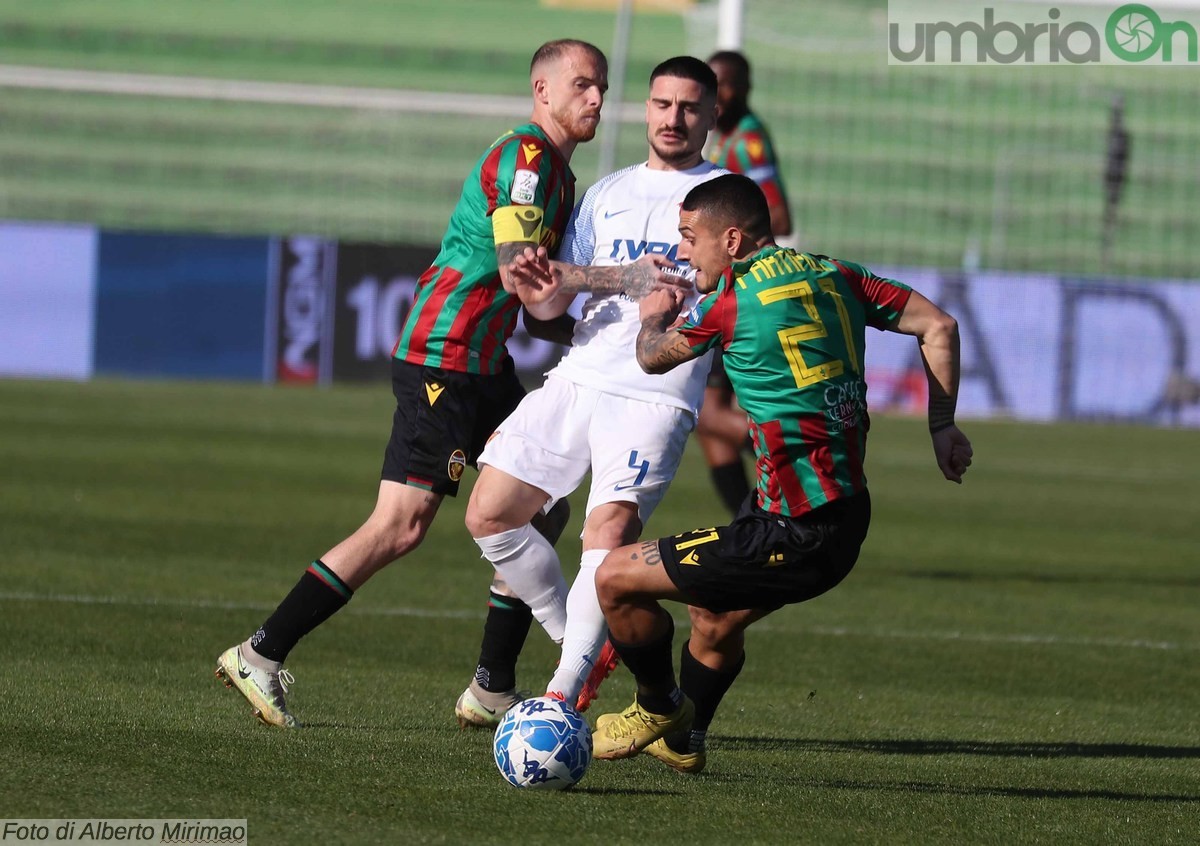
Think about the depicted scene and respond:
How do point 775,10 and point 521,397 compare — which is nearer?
point 521,397

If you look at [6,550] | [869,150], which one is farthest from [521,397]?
[869,150]

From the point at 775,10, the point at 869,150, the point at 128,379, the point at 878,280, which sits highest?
the point at 775,10

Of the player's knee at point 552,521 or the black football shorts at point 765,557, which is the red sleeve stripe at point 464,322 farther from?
the black football shorts at point 765,557

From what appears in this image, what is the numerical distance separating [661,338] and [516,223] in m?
0.77

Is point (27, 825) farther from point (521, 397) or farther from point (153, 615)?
point (153, 615)

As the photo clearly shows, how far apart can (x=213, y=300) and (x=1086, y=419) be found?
10348mm

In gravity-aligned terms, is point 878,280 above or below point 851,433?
above

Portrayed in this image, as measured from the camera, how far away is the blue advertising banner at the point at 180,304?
20.6 meters

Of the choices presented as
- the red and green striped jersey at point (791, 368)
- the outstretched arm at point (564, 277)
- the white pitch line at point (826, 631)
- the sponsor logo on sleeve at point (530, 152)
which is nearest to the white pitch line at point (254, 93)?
the white pitch line at point (826, 631)

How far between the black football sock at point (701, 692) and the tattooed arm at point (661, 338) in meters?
0.89

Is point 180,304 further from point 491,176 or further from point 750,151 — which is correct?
point 491,176

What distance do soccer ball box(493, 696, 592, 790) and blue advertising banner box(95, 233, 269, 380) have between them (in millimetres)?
16516

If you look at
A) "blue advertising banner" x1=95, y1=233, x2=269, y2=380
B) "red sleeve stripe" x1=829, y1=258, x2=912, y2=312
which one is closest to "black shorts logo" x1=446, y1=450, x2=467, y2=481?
"red sleeve stripe" x1=829, y1=258, x2=912, y2=312

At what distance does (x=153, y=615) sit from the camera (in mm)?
7270
